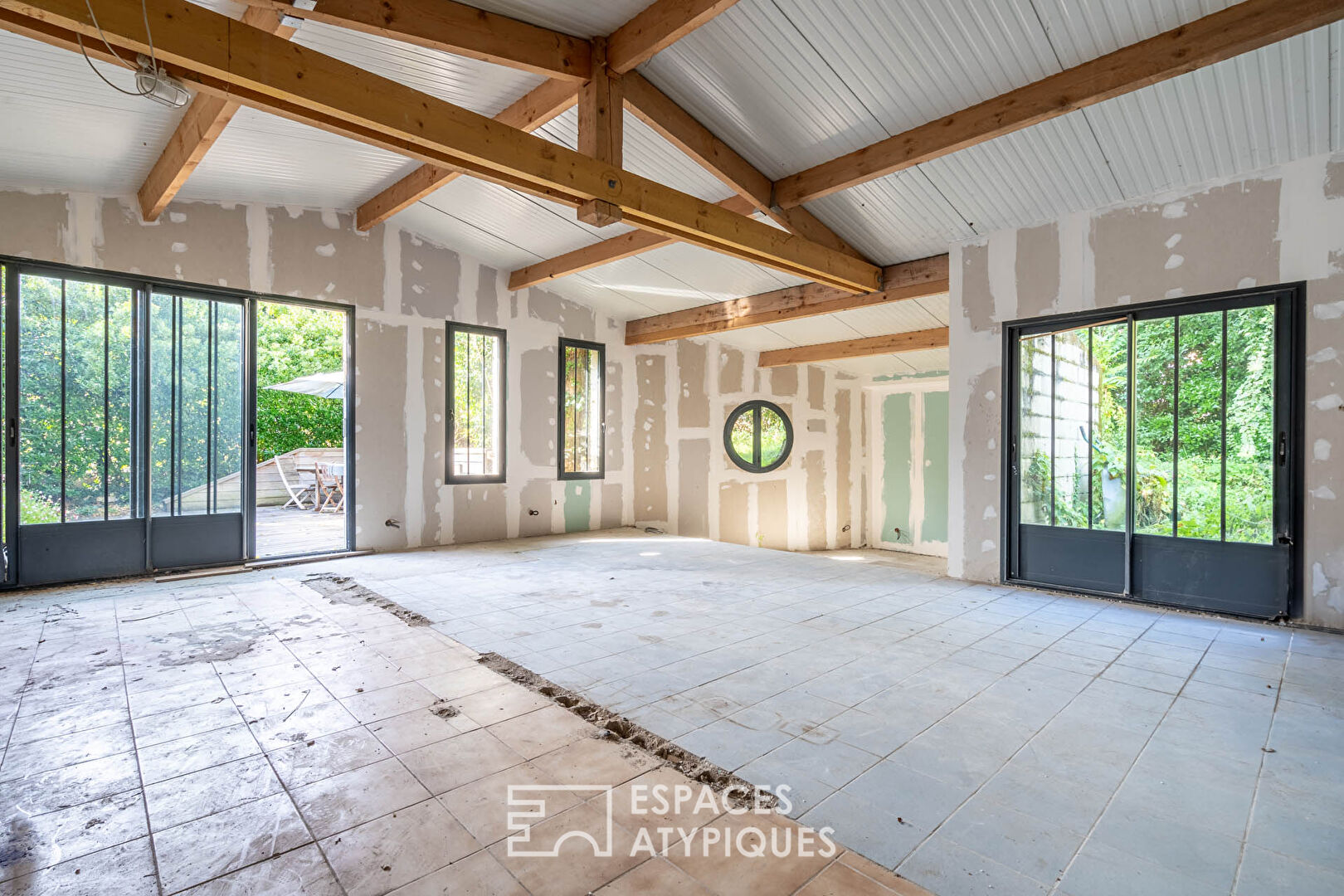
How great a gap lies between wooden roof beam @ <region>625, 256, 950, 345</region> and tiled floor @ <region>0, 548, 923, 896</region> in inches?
191

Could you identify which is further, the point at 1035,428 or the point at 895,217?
the point at 895,217

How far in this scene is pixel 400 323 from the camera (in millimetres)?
6410

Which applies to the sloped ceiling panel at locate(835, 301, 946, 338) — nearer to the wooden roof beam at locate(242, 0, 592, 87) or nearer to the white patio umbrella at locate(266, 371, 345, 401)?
the wooden roof beam at locate(242, 0, 592, 87)

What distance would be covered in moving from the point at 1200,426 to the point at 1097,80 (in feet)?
7.87

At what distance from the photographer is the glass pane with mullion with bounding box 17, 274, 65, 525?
452cm

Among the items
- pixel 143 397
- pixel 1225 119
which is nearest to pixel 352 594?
pixel 143 397

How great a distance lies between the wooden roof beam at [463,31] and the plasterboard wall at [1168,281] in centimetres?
338

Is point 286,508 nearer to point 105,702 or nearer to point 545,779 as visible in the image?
point 105,702

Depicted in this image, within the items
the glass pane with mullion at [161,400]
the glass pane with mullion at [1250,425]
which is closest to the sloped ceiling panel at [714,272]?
A: the glass pane with mullion at [1250,425]

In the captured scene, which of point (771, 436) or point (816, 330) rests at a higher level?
point (816, 330)

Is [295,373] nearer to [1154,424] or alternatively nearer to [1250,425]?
[1154,424]

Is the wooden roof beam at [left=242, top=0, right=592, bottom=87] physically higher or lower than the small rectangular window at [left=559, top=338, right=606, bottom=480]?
higher

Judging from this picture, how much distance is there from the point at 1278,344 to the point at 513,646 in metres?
4.92

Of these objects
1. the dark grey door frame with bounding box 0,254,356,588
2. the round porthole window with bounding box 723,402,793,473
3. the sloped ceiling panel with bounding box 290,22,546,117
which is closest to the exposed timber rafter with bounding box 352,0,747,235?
the sloped ceiling panel with bounding box 290,22,546,117
